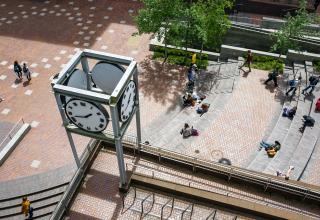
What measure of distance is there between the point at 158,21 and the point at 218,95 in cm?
620

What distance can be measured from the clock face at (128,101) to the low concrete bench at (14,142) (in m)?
10.0

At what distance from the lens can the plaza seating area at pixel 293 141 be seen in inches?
688

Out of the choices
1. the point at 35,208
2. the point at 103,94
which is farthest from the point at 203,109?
the point at 103,94

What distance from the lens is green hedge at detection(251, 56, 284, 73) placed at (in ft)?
83.1

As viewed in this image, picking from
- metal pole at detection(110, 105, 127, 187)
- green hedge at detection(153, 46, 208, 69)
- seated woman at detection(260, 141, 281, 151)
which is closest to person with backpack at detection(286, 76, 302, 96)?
seated woman at detection(260, 141, 281, 151)

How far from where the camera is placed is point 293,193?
43.0ft

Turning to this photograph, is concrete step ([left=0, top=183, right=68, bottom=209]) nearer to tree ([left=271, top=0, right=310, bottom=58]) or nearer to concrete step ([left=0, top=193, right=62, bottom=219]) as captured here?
concrete step ([left=0, top=193, right=62, bottom=219])

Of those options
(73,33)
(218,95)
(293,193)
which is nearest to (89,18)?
(73,33)

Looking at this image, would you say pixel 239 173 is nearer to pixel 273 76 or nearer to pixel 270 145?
pixel 270 145

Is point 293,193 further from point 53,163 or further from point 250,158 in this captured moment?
point 53,163

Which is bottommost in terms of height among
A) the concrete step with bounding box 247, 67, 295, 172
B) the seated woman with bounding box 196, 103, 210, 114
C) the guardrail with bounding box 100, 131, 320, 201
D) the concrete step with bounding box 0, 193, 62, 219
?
the concrete step with bounding box 0, 193, 62, 219

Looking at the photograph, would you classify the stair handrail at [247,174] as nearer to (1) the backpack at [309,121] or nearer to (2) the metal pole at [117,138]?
(2) the metal pole at [117,138]

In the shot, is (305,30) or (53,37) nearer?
(305,30)

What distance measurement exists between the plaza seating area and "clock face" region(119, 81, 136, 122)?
7788 mm
